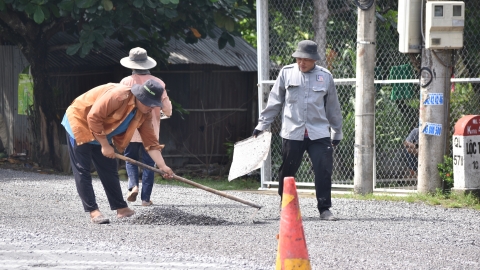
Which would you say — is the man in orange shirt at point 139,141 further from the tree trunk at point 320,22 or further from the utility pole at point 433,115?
the tree trunk at point 320,22

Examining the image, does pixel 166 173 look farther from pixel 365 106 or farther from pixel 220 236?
pixel 365 106

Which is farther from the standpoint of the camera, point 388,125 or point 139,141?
point 388,125

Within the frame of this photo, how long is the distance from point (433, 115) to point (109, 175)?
436 cm

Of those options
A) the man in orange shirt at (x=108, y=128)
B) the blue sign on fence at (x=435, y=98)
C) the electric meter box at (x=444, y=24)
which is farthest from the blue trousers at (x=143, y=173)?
the electric meter box at (x=444, y=24)

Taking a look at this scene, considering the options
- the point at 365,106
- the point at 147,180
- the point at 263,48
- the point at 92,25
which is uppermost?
the point at 92,25

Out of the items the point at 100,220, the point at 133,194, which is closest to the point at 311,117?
the point at 133,194

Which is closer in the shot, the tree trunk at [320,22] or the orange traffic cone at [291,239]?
the orange traffic cone at [291,239]

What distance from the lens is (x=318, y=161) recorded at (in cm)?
906

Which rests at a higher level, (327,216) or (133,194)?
(133,194)

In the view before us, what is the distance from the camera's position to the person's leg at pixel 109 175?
8.57m

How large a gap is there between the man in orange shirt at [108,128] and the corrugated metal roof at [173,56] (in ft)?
27.2

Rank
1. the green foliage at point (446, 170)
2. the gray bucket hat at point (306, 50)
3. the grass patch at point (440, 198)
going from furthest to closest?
the green foliage at point (446, 170), the grass patch at point (440, 198), the gray bucket hat at point (306, 50)

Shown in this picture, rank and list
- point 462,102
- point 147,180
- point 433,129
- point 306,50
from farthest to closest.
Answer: point 462,102 → point 433,129 → point 147,180 → point 306,50

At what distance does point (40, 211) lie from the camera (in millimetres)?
9375
